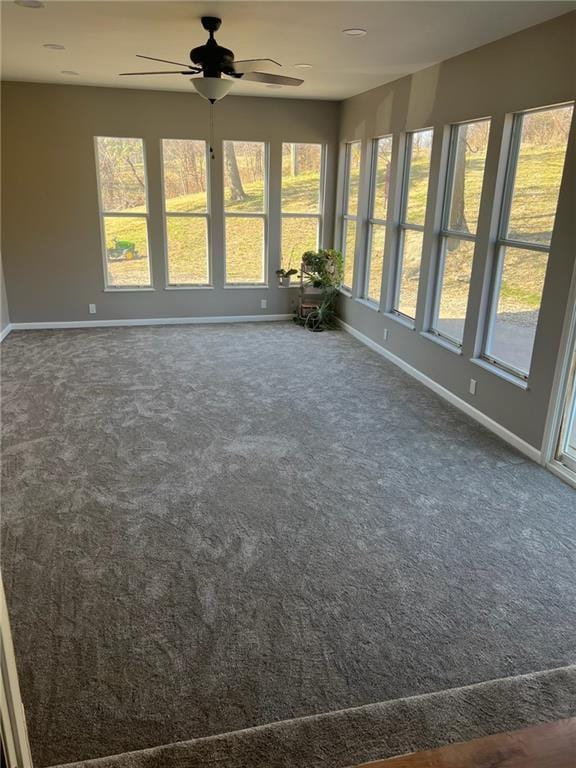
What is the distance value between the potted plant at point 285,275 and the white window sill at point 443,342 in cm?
260

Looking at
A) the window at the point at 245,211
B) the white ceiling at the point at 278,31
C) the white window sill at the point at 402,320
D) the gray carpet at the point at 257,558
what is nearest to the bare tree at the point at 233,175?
the window at the point at 245,211

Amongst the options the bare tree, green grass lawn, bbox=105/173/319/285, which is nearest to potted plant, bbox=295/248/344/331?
green grass lawn, bbox=105/173/319/285

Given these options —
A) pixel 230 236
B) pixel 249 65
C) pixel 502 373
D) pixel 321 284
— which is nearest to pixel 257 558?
pixel 502 373

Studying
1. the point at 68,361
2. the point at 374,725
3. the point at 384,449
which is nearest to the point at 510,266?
the point at 384,449

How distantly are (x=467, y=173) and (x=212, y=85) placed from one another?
2269 mm

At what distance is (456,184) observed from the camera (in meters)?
4.91

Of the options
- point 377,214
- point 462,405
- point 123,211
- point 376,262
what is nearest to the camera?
point 462,405

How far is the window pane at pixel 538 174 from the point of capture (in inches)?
146

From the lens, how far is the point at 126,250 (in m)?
7.20

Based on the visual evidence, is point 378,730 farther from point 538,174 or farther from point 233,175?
point 233,175

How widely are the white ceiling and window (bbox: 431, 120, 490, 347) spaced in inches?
26.8

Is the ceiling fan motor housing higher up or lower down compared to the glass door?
higher up

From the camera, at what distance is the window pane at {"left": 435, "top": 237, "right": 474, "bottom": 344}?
4.82 metres

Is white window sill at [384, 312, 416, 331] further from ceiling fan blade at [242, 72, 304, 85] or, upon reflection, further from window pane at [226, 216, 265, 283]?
ceiling fan blade at [242, 72, 304, 85]
